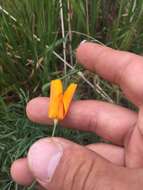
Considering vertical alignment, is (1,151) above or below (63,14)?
below

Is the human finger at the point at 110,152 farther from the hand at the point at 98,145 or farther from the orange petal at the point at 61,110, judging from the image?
the orange petal at the point at 61,110

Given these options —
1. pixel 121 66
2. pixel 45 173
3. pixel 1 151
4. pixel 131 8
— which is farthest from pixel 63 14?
pixel 45 173

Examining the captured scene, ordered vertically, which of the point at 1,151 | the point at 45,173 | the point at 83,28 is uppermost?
the point at 83,28

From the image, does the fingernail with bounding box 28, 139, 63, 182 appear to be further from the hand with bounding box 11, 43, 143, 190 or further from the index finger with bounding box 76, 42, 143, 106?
the index finger with bounding box 76, 42, 143, 106

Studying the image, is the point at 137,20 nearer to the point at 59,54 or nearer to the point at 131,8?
the point at 131,8

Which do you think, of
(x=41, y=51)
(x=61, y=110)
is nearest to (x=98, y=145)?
(x=61, y=110)

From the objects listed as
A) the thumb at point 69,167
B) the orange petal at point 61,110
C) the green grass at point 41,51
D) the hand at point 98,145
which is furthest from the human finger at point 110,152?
the thumb at point 69,167

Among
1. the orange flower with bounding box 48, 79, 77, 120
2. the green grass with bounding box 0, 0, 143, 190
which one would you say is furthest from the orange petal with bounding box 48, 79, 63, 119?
the green grass with bounding box 0, 0, 143, 190
